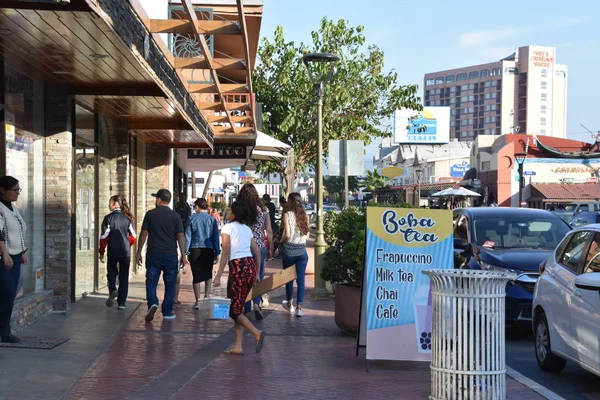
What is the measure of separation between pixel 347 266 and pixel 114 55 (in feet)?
11.6

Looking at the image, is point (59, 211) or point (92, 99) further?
point (92, 99)

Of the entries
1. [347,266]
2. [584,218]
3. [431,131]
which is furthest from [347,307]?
[431,131]

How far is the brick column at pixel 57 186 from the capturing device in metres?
10.8

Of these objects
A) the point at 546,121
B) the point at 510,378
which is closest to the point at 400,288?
the point at 510,378

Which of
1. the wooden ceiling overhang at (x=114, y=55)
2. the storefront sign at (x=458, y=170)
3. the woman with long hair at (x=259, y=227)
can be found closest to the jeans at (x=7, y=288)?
the wooden ceiling overhang at (x=114, y=55)

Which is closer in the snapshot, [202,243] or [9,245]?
[9,245]

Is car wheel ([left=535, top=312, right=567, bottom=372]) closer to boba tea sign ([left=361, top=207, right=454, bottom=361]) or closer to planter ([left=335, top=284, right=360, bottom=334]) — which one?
boba tea sign ([left=361, top=207, right=454, bottom=361])

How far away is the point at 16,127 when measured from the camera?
9.89 m

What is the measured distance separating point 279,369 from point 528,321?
12.1ft

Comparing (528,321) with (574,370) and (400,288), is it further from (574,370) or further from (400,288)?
(400,288)

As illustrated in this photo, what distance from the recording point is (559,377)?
8039mm

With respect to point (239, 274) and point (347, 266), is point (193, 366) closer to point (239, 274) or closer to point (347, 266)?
point (239, 274)

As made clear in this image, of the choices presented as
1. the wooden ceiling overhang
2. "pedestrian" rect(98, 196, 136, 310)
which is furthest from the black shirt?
the wooden ceiling overhang

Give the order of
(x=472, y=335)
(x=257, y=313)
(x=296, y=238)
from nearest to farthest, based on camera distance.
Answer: (x=472, y=335) → (x=257, y=313) → (x=296, y=238)
